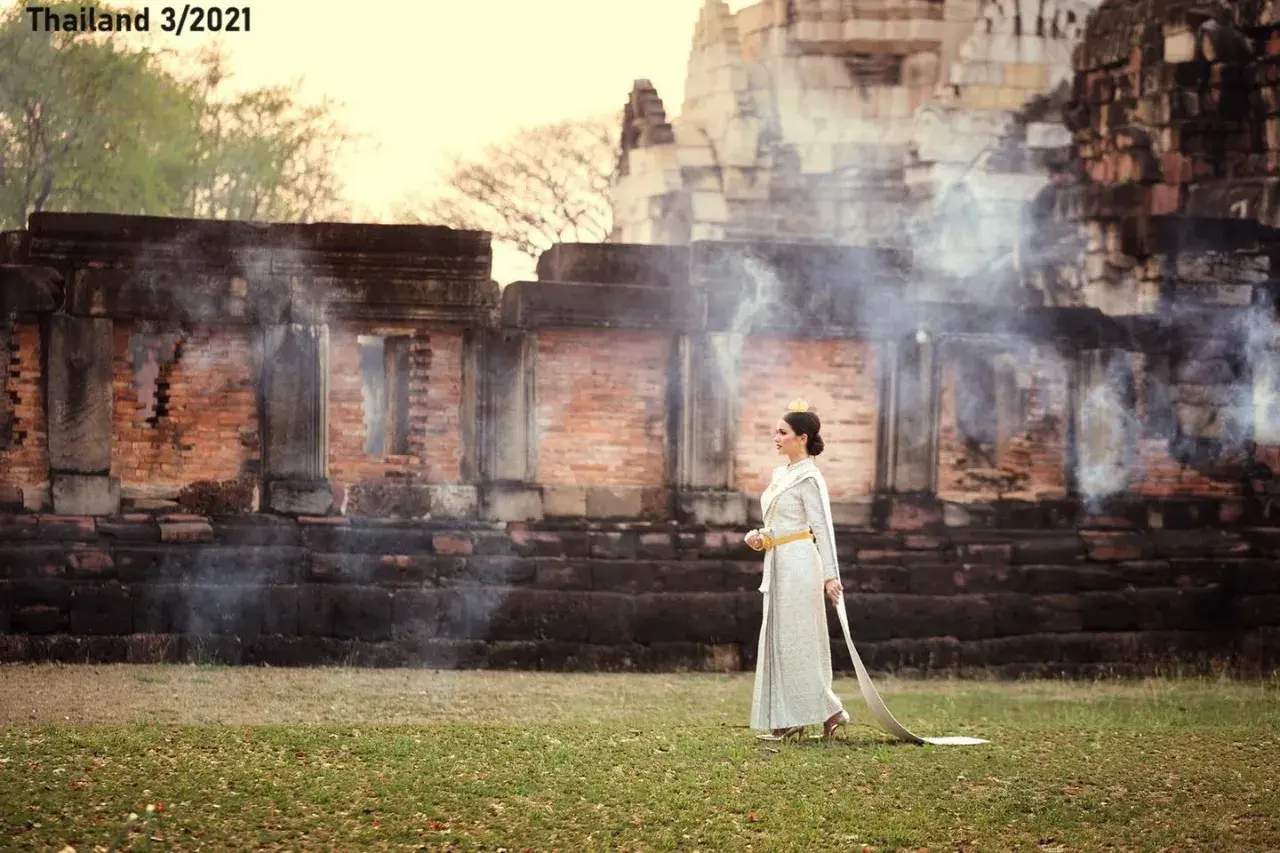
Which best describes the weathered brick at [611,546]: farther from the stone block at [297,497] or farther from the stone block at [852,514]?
the stone block at [297,497]

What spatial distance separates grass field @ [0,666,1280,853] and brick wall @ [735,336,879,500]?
3.16m

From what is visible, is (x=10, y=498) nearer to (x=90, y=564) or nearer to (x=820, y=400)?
(x=90, y=564)

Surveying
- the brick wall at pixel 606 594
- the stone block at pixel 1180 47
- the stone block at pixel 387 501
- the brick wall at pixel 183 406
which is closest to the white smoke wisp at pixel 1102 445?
the brick wall at pixel 606 594

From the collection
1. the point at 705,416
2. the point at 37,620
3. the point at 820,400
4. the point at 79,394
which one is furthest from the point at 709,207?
the point at 37,620

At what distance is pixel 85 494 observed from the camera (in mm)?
13297

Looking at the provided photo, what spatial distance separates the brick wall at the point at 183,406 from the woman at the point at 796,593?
17.3 ft

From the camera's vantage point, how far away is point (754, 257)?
14234mm

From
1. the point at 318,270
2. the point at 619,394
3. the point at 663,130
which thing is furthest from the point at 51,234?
the point at 663,130

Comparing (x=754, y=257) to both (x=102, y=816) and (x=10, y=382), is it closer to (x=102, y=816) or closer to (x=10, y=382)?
(x=10, y=382)

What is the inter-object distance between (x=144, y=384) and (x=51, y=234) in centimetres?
130

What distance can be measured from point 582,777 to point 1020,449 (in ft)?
24.3

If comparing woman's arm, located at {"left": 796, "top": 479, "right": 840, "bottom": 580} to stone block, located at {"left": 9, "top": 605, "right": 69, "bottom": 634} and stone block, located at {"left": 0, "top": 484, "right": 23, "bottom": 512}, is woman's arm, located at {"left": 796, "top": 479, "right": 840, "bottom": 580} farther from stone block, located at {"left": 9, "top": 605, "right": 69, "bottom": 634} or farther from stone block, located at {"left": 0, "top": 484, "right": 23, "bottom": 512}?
stone block, located at {"left": 0, "top": 484, "right": 23, "bottom": 512}

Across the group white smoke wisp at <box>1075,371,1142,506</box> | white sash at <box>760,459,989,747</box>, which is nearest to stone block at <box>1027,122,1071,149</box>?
white smoke wisp at <box>1075,371,1142,506</box>

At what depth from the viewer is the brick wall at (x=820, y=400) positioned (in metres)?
14.3
